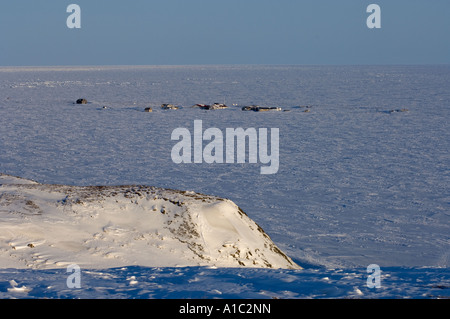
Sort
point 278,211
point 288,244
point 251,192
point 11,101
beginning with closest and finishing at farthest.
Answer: point 288,244
point 278,211
point 251,192
point 11,101

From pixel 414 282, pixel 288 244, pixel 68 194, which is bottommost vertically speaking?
pixel 288 244

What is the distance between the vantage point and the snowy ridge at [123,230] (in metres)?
5.19

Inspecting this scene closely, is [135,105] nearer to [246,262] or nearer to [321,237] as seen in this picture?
[321,237]

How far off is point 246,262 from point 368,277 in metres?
1.44

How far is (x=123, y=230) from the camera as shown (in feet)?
18.5

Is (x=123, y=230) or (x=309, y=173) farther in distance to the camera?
(x=309, y=173)

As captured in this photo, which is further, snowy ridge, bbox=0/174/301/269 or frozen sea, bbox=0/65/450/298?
frozen sea, bbox=0/65/450/298

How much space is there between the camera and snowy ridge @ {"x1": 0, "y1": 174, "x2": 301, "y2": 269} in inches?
204

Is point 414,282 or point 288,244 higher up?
point 414,282

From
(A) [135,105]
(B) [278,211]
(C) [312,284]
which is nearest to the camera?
(C) [312,284]

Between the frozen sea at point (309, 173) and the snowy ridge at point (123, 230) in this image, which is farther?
the frozen sea at point (309, 173)

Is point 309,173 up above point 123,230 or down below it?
below

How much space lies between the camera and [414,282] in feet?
14.9
